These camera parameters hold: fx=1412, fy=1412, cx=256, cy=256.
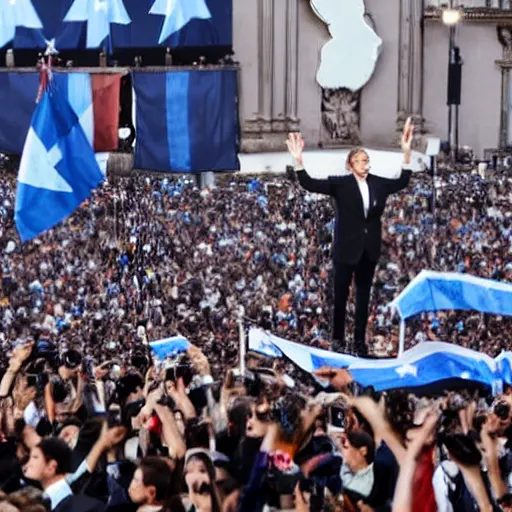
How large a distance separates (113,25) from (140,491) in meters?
15.2

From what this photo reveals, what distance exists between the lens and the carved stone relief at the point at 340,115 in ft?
76.6

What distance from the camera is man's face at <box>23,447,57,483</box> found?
6.35m

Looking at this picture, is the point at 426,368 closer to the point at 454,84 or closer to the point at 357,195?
the point at 357,195

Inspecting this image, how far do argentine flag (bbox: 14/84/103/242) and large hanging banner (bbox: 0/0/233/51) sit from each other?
7.66 metres

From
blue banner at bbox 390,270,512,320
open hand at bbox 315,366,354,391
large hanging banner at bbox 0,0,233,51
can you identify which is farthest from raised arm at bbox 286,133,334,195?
large hanging banner at bbox 0,0,233,51

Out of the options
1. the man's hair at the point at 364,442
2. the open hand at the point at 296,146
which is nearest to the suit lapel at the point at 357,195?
the open hand at the point at 296,146

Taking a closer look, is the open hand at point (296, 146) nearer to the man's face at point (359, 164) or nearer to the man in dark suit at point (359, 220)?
the man in dark suit at point (359, 220)

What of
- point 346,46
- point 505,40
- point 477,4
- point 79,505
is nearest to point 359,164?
point 79,505

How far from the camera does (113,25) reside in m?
20.6

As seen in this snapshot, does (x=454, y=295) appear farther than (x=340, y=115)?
No

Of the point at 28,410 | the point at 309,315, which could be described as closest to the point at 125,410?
the point at 28,410

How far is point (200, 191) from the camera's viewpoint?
16.5 metres

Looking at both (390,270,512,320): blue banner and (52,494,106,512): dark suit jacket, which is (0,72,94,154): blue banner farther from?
(52,494,106,512): dark suit jacket

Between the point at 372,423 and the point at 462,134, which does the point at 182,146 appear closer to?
the point at 462,134
